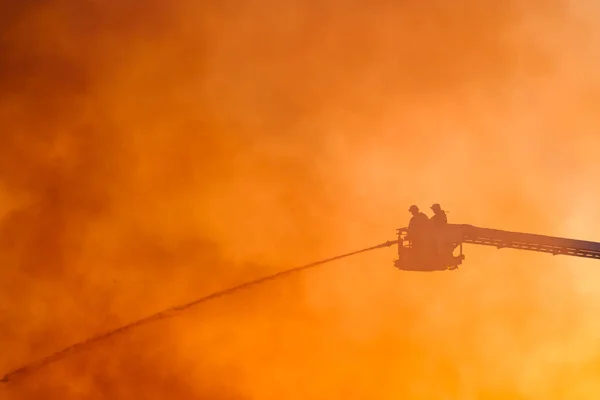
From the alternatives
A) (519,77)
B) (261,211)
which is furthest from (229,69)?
(519,77)

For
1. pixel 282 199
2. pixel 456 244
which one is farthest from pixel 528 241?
pixel 282 199

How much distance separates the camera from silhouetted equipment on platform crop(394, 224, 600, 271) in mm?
5801

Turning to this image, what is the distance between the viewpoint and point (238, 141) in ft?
27.6

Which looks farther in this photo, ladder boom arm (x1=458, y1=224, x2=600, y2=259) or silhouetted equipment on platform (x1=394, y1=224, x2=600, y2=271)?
ladder boom arm (x1=458, y1=224, x2=600, y2=259)

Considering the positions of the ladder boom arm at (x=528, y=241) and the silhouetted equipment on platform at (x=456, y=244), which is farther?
the ladder boom arm at (x=528, y=241)

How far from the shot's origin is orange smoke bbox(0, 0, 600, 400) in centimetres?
809

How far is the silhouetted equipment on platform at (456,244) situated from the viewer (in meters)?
5.80

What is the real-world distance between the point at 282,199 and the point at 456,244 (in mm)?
3024

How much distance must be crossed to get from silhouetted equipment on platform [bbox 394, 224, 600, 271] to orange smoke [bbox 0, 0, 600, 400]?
2.29 m

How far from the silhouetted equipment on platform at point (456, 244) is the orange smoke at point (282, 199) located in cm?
229

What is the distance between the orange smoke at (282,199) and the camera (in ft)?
26.6

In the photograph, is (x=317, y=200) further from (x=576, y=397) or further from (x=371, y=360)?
(x=576, y=397)

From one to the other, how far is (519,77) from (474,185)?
1.61m

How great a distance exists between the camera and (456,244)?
6074 millimetres
